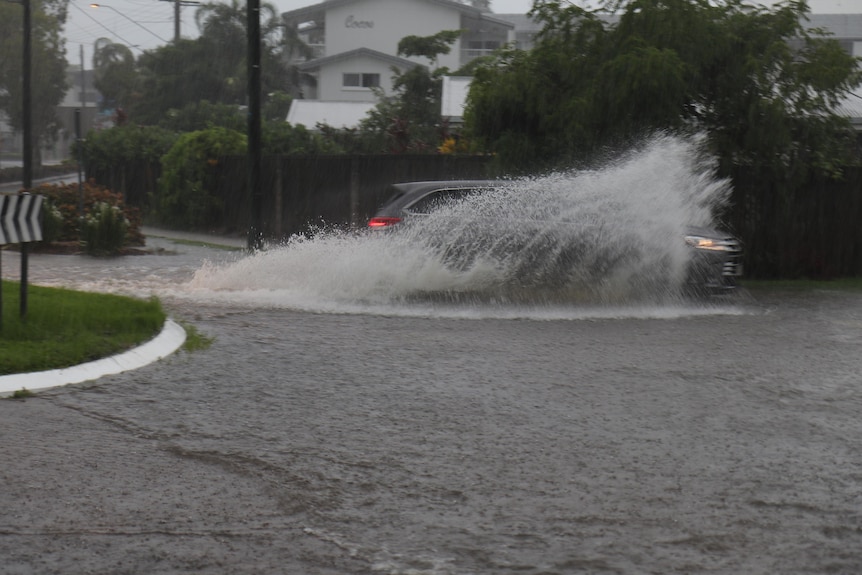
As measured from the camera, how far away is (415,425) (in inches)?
301

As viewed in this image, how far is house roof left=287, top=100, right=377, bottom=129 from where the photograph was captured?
4644cm

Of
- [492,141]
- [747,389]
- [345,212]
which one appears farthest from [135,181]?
[747,389]

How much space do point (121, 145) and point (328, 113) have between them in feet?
40.8

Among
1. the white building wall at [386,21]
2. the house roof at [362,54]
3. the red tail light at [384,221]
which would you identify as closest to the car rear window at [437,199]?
the red tail light at [384,221]

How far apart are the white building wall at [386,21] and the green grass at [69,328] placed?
5742 centimetres

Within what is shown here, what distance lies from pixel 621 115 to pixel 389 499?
1400cm

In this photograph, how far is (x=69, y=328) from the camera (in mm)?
Result: 10680

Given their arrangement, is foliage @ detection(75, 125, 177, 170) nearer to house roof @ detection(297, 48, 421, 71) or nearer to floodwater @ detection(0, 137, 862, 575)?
house roof @ detection(297, 48, 421, 71)

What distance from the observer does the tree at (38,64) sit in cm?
7069

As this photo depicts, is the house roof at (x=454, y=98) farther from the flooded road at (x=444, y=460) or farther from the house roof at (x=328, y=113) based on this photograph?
the flooded road at (x=444, y=460)

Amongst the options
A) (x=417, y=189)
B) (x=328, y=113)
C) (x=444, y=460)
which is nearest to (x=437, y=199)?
(x=417, y=189)

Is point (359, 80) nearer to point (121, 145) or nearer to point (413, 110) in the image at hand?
point (413, 110)

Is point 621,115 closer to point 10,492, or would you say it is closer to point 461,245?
point 461,245

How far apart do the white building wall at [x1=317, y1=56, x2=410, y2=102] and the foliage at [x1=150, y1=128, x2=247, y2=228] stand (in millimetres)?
31672
